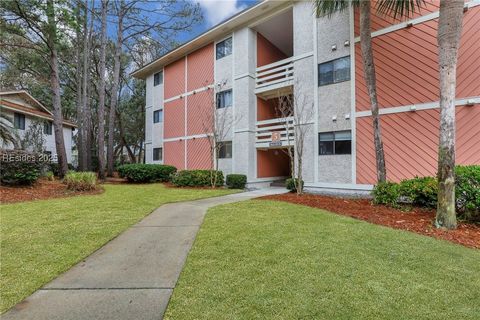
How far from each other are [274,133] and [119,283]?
12.1m

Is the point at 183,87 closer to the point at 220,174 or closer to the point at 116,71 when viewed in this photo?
the point at 116,71

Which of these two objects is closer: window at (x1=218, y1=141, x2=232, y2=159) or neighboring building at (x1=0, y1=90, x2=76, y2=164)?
window at (x1=218, y1=141, x2=232, y2=159)

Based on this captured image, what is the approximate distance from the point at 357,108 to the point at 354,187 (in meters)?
3.42

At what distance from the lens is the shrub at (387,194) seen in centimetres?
815

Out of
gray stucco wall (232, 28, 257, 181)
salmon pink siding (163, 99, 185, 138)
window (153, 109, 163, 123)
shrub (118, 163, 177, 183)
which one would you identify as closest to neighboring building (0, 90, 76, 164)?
shrub (118, 163, 177, 183)

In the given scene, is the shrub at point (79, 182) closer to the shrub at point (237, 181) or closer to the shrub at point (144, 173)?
the shrub at point (144, 173)

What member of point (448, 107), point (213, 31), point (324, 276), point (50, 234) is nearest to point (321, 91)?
point (448, 107)

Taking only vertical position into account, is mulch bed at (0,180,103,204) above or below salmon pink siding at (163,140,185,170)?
below

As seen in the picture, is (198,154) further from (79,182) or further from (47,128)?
(47,128)

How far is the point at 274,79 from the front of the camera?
15.4 m

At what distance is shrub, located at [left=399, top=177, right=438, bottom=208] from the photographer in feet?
24.3

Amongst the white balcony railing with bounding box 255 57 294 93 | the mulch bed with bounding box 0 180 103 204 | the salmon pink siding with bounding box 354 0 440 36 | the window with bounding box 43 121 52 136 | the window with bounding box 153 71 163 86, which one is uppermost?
the window with bounding box 153 71 163 86

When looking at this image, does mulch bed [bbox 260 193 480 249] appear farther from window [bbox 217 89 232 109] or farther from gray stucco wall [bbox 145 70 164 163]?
gray stucco wall [bbox 145 70 164 163]

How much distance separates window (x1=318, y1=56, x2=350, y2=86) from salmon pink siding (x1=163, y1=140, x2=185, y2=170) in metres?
10.9
